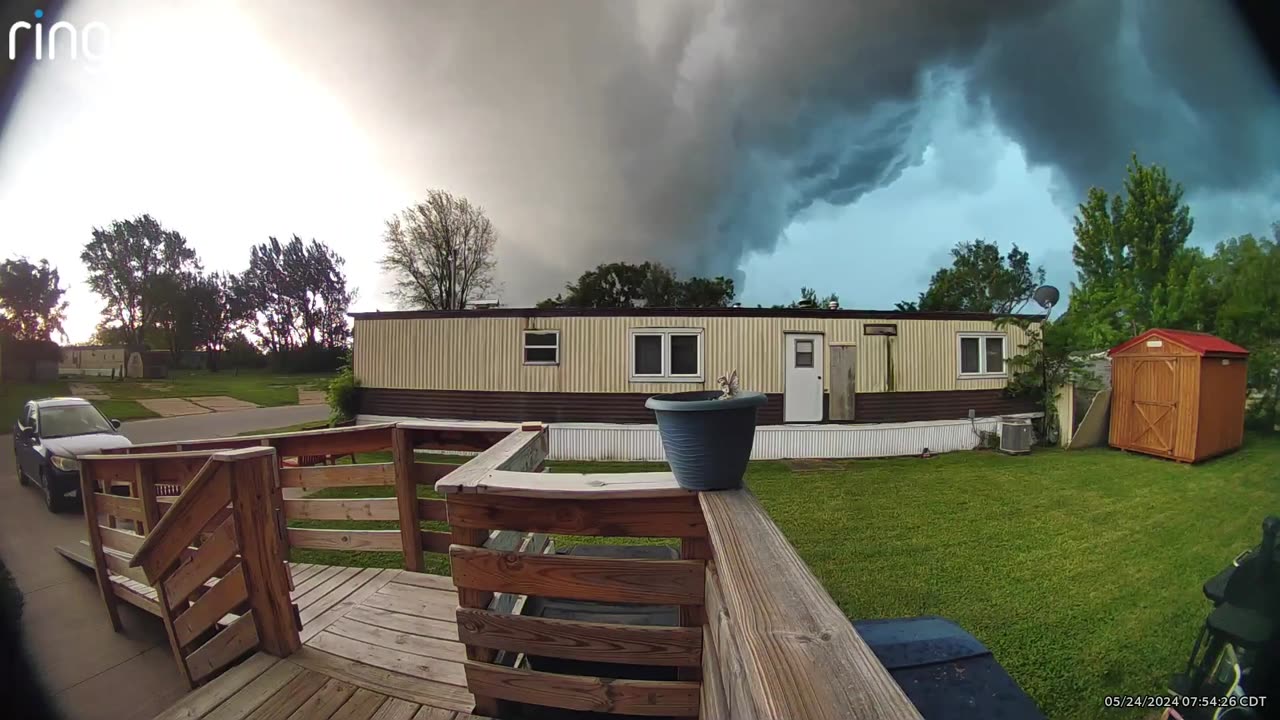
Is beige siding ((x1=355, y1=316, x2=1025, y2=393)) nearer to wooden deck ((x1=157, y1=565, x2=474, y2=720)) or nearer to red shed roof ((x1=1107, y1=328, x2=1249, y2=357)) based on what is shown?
red shed roof ((x1=1107, y1=328, x2=1249, y2=357))

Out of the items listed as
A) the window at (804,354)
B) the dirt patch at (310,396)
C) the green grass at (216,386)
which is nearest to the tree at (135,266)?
the green grass at (216,386)

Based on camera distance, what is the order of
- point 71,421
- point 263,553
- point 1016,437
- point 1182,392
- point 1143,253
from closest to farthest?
point 263,553, point 1143,253, point 1182,392, point 71,421, point 1016,437

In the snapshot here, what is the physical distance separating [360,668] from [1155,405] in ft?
19.9

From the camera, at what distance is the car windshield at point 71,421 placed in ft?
12.3

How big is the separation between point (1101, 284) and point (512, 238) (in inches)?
265

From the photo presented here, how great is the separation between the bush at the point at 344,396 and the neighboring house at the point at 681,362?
43.2 inches

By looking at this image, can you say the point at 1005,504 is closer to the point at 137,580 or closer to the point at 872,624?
the point at 872,624

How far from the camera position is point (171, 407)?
504cm

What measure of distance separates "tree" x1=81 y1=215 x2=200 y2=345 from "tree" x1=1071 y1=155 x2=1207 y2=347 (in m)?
8.70

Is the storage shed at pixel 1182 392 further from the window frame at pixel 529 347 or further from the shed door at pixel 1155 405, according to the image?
the window frame at pixel 529 347

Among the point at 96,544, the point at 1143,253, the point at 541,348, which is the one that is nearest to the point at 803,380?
the point at 541,348

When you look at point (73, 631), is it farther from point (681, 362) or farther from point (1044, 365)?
point (1044, 365)

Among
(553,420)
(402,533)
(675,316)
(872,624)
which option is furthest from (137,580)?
(675,316)

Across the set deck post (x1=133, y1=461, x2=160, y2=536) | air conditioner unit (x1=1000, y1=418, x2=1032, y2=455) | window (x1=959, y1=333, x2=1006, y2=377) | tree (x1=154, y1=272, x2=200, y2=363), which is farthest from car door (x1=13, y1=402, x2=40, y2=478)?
window (x1=959, y1=333, x2=1006, y2=377)
